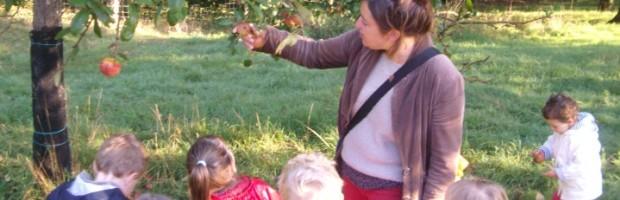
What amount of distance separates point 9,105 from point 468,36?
337 inches

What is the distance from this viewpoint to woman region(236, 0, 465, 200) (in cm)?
223

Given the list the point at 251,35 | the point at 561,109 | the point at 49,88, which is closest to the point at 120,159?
the point at 251,35

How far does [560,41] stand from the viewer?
12.8m

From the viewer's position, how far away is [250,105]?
20.9 feet

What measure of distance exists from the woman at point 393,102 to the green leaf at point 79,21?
51cm

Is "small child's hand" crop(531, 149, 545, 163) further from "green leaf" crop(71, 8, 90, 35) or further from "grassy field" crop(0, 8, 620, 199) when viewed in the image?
"green leaf" crop(71, 8, 90, 35)

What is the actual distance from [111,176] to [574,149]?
2190 millimetres

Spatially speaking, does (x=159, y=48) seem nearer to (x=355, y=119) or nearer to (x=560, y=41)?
(x=560, y=41)

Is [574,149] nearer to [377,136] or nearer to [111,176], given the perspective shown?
[377,136]

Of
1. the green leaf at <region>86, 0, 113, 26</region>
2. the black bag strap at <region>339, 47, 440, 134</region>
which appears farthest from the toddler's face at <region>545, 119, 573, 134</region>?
the green leaf at <region>86, 0, 113, 26</region>

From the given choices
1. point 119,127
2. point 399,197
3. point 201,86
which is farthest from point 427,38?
point 201,86

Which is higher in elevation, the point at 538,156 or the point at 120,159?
the point at 120,159

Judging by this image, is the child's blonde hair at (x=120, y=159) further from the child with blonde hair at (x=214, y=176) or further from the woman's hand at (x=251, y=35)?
the woman's hand at (x=251, y=35)

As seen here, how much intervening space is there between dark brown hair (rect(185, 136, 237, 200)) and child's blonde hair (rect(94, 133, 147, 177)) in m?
0.19
